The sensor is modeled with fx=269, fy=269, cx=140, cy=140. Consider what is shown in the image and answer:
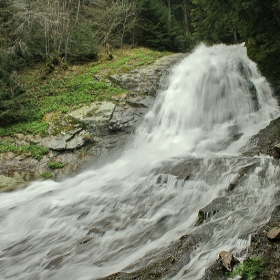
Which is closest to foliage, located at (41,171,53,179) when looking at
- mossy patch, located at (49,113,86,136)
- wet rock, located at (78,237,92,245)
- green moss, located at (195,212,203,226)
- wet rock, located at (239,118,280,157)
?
mossy patch, located at (49,113,86,136)

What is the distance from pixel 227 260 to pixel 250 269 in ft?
0.95

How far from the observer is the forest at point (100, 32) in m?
8.84

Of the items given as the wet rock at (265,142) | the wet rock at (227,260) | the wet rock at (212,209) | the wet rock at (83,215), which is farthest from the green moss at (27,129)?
the wet rock at (227,260)

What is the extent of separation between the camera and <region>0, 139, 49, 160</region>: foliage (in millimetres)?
9875

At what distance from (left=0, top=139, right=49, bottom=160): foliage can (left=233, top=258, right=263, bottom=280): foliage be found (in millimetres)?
8117

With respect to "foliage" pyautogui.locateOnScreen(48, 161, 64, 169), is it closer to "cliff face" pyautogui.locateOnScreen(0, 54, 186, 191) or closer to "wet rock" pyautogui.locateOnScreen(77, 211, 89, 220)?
Result: "cliff face" pyautogui.locateOnScreen(0, 54, 186, 191)

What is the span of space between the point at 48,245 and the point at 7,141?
6.31 meters

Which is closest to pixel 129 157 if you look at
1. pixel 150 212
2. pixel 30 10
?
pixel 150 212

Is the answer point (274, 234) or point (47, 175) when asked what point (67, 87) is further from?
point (274, 234)

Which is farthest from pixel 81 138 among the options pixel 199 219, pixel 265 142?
pixel 199 219

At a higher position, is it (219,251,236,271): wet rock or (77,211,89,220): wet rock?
(219,251,236,271): wet rock

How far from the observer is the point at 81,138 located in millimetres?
10430

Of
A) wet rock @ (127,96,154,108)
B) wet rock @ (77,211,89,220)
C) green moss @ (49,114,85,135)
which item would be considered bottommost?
wet rock @ (77,211,89,220)

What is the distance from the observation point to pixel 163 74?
13977mm
